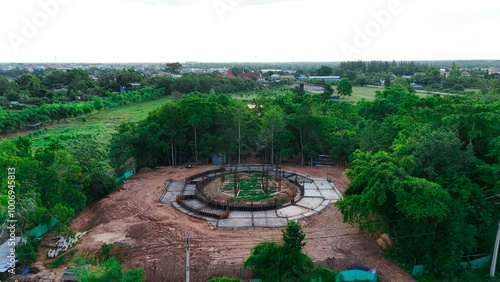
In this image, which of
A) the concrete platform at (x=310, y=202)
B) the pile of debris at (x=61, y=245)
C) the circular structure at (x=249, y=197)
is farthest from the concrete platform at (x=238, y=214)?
the pile of debris at (x=61, y=245)

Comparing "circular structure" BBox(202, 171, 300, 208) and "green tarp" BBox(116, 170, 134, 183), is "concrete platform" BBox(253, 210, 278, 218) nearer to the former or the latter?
"circular structure" BBox(202, 171, 300, 208)

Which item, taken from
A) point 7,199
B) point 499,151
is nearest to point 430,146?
point 499,151

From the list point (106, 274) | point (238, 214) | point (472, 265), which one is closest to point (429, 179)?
point (472, 265)

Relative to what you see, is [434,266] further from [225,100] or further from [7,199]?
[225,100]

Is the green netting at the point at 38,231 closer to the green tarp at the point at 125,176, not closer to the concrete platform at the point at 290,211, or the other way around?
the green tarp at the point at 125,176

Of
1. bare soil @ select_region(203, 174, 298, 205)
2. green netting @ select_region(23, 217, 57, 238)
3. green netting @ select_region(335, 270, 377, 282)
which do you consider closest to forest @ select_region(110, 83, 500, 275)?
green netting @ select_region(335, 270, 377, 282)

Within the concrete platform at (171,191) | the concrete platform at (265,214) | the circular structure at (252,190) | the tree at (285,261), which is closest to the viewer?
the tree at (285,261)
